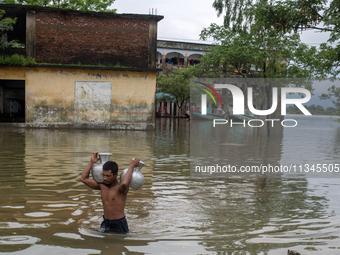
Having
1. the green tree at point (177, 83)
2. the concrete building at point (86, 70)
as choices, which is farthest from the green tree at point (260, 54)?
the green tree at point (177, 83)

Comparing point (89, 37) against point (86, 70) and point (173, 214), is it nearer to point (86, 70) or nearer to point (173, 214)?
point (86, 70)

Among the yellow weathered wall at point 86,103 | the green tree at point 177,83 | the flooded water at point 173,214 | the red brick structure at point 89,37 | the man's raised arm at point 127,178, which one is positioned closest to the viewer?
the flooded water at point 173,214

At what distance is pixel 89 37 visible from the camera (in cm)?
2456

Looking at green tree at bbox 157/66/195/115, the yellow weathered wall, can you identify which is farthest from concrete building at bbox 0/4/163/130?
green tree at bbox 157/66/195/115

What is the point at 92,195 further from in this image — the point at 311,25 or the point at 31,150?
the point at 311,25

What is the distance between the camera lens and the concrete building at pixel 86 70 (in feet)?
77.5

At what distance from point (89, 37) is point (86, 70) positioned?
242cm

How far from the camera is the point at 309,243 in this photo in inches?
167

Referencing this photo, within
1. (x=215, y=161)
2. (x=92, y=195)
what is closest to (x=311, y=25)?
(x=215, y=161)

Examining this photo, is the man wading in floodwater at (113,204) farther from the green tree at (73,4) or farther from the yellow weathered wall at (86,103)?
the green tree at (73,4)

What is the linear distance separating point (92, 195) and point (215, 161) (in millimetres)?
5343

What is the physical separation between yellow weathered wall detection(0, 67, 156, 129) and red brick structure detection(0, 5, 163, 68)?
3.81 ft

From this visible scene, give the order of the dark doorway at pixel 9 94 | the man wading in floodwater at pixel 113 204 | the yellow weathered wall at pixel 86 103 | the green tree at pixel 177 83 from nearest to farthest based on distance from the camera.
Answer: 1. the man wading in floodwater at pixel 113 204
2. the yellow weathered wall at pixel 86 103
3. the dark doorway at pixel 9 94
4. the green tree at pixel 177 83

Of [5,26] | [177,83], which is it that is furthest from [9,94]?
[177,83]
